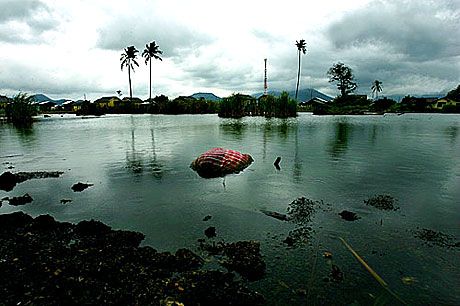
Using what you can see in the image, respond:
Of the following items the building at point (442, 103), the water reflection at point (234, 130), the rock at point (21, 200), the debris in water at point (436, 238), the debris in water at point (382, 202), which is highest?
the building at point (442, 103)

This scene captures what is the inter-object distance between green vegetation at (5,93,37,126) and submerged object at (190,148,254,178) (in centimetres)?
4905

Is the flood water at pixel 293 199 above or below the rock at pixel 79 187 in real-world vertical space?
below

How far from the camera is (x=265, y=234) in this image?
586 centimetres

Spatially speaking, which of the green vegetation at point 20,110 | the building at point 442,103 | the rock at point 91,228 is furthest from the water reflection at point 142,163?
the building at point 442,103

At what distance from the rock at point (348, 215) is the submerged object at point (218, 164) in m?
5.26

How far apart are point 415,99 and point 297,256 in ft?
401

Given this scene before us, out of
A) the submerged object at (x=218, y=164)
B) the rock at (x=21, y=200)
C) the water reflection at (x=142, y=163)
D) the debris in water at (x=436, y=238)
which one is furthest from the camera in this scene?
the water reflection at (x=142, y=163)

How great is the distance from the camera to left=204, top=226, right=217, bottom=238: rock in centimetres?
582

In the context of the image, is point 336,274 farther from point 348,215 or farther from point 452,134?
point 452,134

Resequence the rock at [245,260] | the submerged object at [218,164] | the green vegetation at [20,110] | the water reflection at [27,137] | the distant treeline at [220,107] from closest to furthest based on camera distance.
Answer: the rock at [245,260]
the submerged object at [218,164]
the water reflection at [27,137]
the green vegetation at [20,110]
the distant treeline at [220,107]

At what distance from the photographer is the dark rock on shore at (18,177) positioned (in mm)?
9566

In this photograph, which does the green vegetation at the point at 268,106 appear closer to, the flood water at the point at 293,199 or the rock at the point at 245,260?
the flood water at the point at 293,199

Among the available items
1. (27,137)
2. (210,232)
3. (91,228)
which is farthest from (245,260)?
(27,137)

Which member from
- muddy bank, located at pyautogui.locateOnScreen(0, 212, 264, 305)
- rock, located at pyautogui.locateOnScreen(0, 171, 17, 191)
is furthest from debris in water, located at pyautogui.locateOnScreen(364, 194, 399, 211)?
rock, located at pyautogui.locateOnScreen(0, 171, 17, 191)
